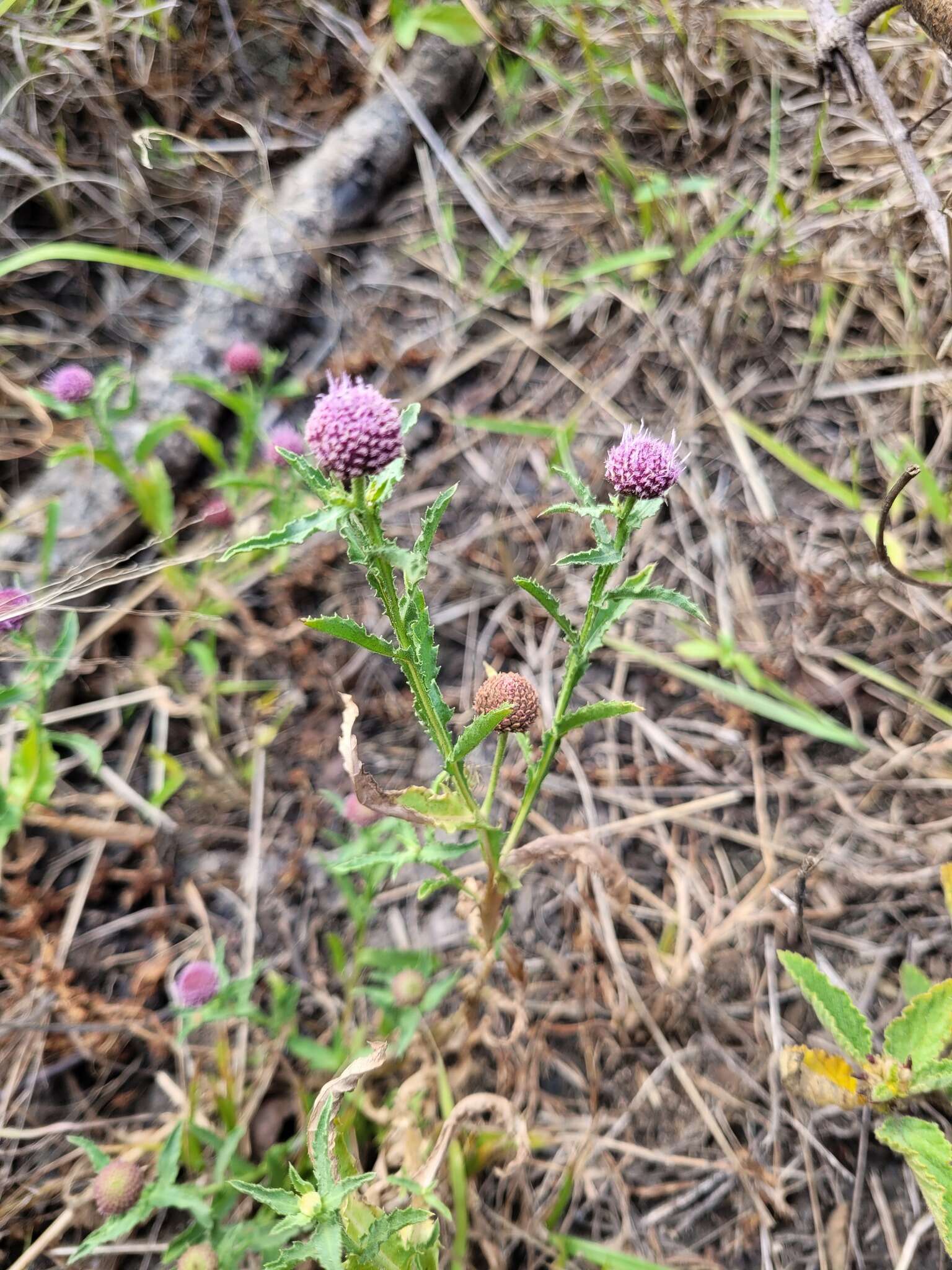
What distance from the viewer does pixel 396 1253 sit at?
52.9 inches

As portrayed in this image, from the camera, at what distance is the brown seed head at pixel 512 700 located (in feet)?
4.91

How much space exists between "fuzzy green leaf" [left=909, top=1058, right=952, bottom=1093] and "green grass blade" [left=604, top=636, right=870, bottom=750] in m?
0.83

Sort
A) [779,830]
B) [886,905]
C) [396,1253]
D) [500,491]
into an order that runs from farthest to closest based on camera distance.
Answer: [500,491]
[779,830]
[886,905]
[396,1253]

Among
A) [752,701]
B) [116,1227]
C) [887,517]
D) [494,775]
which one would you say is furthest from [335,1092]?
[887,517]

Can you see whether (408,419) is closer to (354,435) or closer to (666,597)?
(354,435)

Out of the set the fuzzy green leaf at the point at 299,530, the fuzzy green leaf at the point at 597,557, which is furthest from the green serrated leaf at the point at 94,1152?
the fuzzy green leaf at the point at 597,557

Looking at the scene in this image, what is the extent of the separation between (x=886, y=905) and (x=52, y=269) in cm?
342

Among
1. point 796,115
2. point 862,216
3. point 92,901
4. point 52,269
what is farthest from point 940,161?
point 92,901

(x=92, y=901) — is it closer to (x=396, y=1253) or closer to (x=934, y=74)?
(x=396, y=1253)

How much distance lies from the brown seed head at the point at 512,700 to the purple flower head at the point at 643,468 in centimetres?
41

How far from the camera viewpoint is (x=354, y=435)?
1.25 meters

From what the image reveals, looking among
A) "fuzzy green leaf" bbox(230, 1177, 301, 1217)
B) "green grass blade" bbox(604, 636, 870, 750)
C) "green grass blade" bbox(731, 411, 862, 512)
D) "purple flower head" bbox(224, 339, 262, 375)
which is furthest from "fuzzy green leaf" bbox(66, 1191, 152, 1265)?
"green grass blade" bbox(731, 411, 862, 512)

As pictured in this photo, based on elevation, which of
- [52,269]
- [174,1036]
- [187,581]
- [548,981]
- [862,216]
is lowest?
[174,1036]

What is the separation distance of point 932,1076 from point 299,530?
4.74ft
